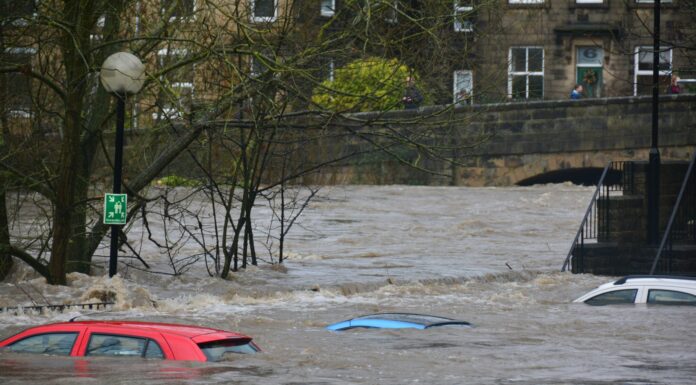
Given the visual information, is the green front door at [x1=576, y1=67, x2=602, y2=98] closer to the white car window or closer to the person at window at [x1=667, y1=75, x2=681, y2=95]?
the person at window at [x1=667, y1=75, x2=681, y2=95]

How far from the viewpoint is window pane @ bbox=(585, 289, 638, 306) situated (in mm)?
17859

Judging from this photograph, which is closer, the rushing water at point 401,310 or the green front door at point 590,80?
the rushing water at point 401,310

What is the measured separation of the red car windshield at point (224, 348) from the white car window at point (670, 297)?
6.83m

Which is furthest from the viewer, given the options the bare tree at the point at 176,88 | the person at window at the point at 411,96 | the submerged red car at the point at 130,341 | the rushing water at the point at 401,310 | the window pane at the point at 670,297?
the person at window at the point at 411,96

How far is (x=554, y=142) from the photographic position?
4869 centimetres

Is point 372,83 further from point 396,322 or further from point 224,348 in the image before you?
point 224,348

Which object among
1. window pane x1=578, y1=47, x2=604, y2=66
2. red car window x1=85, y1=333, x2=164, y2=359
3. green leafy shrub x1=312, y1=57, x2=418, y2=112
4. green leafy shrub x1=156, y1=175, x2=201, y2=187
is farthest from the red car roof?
window pane x1=578, y1=47, x2=604, y2=66

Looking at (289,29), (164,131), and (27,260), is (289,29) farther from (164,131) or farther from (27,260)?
(27,260)

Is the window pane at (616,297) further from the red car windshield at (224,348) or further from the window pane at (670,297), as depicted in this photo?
the red car windshield at (224,348)

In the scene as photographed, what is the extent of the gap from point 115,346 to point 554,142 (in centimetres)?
3787

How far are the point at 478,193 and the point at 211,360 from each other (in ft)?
117

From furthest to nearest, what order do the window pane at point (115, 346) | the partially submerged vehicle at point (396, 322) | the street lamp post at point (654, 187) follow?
the street lamp post at point (654, 187), the partially submerged vehicle at point (396, 322), the window pane at point (115, 346)

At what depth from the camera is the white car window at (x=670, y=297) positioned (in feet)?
57.7

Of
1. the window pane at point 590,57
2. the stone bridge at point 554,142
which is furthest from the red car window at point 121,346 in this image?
the window pane at point 590,57
